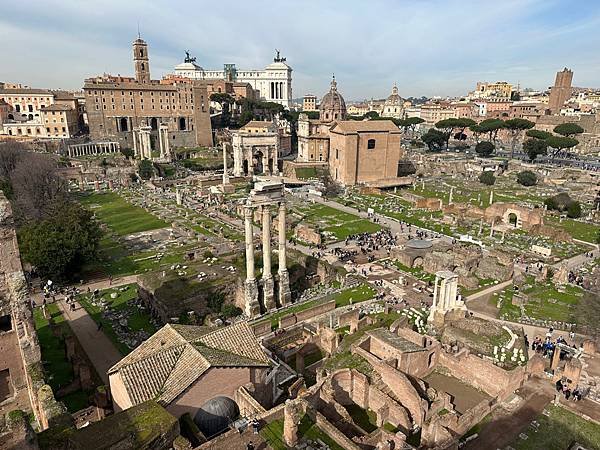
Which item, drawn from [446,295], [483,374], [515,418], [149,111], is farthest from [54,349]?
[149,111]

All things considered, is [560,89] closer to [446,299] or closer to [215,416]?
[446,299]

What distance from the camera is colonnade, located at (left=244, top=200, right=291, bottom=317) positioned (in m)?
25.5

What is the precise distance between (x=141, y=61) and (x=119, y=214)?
6270 centimetres

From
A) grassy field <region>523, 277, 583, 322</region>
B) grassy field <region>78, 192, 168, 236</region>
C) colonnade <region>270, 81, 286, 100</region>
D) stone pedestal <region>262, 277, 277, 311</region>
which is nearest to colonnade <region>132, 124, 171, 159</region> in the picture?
grassy field <region>78, 192, 168, 236</region>

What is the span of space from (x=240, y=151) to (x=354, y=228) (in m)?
32.5

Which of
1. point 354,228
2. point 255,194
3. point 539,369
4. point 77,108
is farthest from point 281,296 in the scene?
point 77,108

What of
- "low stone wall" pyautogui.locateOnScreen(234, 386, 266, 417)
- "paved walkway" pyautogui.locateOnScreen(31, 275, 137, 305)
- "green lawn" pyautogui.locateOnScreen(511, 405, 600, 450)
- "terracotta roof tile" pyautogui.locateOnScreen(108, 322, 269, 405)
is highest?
"terracotta roof tile" pyautogui.locateOnScreen(108, 322, 269, 405)

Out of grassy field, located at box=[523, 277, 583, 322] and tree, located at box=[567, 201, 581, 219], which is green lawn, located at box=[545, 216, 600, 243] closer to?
tree, located at box=[567, 201, 581, 219]

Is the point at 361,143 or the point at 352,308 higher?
the point at 361,143

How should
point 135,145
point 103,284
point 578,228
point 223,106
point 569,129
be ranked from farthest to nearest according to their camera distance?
point 223,106 → point 569,129 → point 135,145 → point 578,228 → point 103,284

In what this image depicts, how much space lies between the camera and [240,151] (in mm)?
70375

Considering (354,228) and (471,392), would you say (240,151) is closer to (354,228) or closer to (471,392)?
(354,228)

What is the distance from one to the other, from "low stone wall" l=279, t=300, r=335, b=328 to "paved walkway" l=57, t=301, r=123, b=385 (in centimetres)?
890

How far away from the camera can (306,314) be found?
85.5ft
